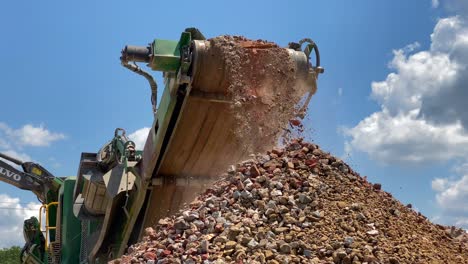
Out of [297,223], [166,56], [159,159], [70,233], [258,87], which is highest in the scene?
[166,56]

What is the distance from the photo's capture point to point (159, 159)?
618 cm

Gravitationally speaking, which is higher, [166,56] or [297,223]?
[166,56]

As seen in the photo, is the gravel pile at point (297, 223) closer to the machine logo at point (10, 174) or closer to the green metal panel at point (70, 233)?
the green metal panel at point (70, 233)

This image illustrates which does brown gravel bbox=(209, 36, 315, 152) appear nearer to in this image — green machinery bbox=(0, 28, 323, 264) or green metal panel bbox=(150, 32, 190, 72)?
green machinery bbox=(0, 28, 323, 264)

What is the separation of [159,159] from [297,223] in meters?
2.12

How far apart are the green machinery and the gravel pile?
830mm

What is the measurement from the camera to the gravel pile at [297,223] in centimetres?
419

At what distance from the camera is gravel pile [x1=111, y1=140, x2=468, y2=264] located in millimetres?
4191

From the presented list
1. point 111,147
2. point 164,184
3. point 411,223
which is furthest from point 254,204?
point 111,147

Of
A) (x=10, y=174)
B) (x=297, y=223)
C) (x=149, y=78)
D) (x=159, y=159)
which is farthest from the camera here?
(x=10, y=174)

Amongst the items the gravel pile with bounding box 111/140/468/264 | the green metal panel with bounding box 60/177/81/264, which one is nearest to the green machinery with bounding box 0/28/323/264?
the green metal panel with bounding box 60/177/81/264

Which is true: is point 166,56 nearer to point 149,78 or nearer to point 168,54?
point 168,54

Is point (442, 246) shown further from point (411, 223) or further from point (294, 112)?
point (294, 112)

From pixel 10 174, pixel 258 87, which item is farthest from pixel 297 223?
pixel 10 174
